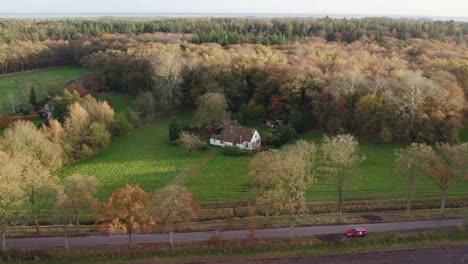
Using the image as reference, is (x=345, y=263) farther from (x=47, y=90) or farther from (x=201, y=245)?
(x=47, y=90)

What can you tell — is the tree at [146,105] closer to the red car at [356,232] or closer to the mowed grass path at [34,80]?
the mowed grass path at [34,80]

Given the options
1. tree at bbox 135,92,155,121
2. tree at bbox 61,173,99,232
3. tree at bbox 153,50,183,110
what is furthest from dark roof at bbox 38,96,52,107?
tree at bbox 61,173,99,232

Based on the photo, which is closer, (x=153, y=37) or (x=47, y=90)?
(x=47, y=90)

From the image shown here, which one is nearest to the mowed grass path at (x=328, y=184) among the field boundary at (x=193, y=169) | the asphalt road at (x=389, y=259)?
the field boundary at (x=193, y=169)

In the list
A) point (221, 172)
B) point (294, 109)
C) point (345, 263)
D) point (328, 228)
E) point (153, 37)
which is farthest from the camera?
→ point (153, 37)

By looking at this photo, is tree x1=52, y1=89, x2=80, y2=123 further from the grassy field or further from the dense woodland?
the grassy field

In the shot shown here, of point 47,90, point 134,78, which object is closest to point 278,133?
point 134,78

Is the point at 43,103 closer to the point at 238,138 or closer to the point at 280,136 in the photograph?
the point at 238,138
